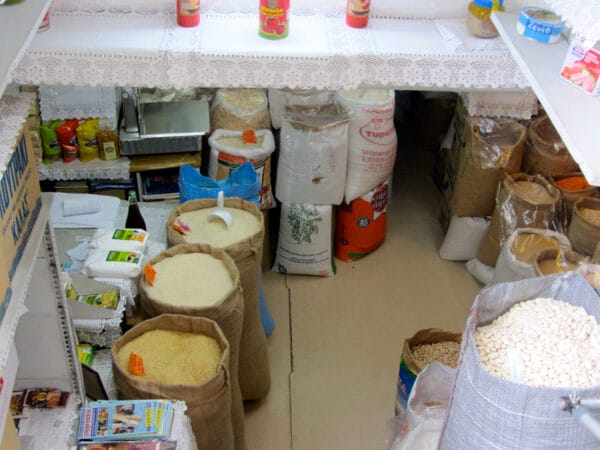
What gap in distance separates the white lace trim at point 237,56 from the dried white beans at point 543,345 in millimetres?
1402

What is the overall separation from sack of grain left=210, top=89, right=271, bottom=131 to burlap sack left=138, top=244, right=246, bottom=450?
3.65ft

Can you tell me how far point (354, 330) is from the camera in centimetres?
333

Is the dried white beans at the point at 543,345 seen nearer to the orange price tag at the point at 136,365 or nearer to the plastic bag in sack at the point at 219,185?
the orange price tag at the point at 136,365

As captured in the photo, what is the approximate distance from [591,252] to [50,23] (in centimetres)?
240

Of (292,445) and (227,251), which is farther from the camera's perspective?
(292,445)

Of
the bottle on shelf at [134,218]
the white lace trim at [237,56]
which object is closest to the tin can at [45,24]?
the white lace trim at [237,56]

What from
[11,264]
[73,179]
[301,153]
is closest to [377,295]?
[301,153]

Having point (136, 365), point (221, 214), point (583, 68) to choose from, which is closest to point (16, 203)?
point (136, 365)

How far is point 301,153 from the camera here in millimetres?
3297

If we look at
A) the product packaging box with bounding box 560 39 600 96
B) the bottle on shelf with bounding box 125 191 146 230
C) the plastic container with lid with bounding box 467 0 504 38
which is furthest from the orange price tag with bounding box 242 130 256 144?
the product packaging box with bounding box 560 39 600 96

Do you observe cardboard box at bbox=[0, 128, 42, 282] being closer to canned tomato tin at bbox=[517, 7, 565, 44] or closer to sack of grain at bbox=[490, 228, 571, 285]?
canned tomato tin at bbox=[517, 7, 565, 44]

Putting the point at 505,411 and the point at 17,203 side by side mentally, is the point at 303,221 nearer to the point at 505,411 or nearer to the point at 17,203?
the point at 17,203

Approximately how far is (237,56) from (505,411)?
1.79m

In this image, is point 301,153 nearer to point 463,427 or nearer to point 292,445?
point 292,445
